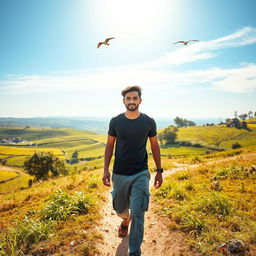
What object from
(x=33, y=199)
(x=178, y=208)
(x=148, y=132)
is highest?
(x=148, y=132)

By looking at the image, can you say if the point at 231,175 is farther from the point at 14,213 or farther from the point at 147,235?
the point at 14,213

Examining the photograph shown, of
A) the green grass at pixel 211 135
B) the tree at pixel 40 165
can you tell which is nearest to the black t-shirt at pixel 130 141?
the tree at pixel 40 165

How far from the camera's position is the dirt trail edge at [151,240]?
192 inches

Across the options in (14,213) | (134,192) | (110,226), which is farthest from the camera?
(14,213)

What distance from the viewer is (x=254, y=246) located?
4250 millimetres

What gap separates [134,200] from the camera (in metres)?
4.54

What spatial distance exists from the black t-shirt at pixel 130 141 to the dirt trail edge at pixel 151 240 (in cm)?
213

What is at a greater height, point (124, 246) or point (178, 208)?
point (178, 208)

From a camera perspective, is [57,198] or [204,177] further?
[204,177]

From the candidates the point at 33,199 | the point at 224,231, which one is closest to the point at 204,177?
the point at 224,231

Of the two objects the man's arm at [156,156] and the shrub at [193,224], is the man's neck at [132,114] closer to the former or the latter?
the man's arm at [156,156]

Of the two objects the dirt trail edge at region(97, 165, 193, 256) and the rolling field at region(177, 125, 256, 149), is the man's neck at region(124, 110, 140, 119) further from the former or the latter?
the rolling field at region(177, 125, 256, 149)

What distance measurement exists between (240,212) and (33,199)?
8.70 metres

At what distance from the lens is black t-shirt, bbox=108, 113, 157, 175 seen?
4.68 m
